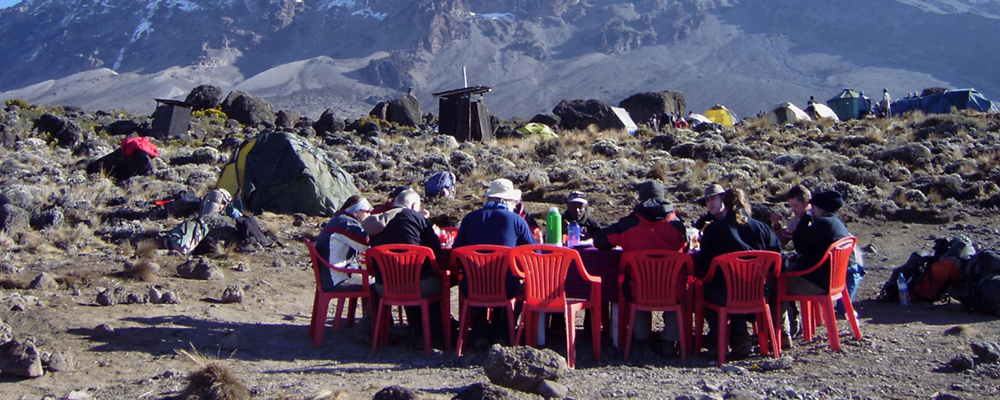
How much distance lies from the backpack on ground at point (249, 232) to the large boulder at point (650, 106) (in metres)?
28.7

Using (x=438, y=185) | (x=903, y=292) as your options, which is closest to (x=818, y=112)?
(x=438, y=185)

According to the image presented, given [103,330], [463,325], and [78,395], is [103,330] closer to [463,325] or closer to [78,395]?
[78,395]

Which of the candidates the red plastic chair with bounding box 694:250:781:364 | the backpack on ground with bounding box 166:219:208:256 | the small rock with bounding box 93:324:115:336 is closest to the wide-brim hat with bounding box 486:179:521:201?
the red plastic chair with bounding box 694:250:781:364

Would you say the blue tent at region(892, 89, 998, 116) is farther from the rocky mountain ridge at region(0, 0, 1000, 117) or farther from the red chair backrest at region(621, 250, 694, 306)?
the rocky mountain ridge at region(0, 0, 1000, 117)

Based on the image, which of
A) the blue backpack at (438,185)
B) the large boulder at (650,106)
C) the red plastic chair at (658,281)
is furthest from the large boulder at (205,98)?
the red plastic chair at (658,281)

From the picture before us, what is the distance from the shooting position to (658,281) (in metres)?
5.65

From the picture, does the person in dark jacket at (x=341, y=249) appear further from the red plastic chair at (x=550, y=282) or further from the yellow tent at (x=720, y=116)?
the yellow tent at (x=720, y=116)

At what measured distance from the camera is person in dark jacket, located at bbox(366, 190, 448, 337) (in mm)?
5969

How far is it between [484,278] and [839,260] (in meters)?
2.33

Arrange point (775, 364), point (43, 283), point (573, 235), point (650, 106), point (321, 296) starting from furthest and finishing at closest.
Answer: point (650, 106) → point (43, 283) → point (573, 235) → point (321, 296) → point (775, 364)

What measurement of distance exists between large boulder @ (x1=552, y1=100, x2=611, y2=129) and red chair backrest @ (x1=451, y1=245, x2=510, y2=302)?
92.1 feet

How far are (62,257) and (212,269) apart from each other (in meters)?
2.25

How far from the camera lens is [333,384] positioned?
4984 millimetres

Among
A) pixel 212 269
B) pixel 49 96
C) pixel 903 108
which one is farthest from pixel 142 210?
pixel 49 96
